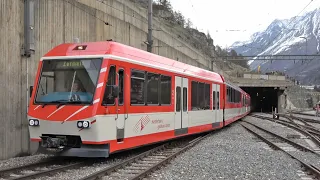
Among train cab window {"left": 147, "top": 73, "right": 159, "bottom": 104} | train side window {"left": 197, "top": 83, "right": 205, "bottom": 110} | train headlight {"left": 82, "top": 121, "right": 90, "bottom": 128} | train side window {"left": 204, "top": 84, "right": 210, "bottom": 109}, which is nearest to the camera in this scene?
train headlight {"left": 82, "top": 121, "right": 90, "bottom": 128}

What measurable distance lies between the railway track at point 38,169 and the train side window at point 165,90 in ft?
12.4

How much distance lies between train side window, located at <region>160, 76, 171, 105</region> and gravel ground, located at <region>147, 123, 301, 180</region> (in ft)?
6.09

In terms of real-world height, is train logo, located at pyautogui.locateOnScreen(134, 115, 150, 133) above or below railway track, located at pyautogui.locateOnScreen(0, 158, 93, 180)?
above

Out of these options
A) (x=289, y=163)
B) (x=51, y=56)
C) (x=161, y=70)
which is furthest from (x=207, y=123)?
(x=51, y=56)

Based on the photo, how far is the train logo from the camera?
11780 mm

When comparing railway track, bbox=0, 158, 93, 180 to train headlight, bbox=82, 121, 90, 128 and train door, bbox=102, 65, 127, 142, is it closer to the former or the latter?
train headlight, bbox=82, 121, 90, 128

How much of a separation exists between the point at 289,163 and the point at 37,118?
22.9ft

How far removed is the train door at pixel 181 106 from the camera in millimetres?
14933

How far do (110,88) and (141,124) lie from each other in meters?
2.03

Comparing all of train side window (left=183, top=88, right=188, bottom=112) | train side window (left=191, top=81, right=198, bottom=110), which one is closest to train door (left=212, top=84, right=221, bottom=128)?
train side window (left=191, top=81, right=198, bottom=110)

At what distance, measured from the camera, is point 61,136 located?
1026 centimetres

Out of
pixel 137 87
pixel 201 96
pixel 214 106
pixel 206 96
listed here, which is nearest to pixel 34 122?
pixel 137 87

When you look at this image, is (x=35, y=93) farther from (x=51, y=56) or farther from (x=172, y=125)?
(x=172, y=125)

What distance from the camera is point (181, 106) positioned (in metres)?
15.4
